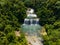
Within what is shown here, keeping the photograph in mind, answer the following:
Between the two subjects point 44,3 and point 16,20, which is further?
point 44,3

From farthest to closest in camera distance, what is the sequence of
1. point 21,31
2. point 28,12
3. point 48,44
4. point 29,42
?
point 28,12, point 21,31, point 29,42, point 48,44

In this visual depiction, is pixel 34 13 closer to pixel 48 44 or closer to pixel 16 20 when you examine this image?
pixel 16 20

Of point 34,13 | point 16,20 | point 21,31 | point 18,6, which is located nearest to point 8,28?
point 21,31

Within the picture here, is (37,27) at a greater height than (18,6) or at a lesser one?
lesser

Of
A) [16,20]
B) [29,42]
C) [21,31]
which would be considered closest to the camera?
[29,42]

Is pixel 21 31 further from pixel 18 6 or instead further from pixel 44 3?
pixel 44 3

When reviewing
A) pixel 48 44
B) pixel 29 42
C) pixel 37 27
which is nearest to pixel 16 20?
pixel 37 27
